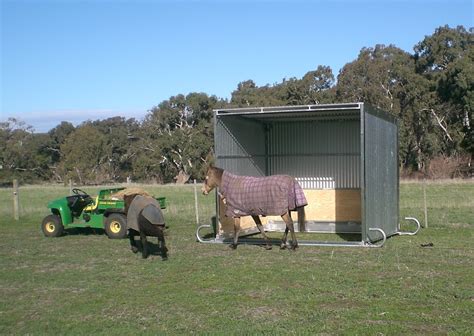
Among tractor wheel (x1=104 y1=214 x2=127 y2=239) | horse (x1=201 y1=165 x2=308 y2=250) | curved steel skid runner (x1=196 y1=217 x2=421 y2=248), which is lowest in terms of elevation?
curved steel skid runner (x1=196 y1=217 x2=421 y2=248)

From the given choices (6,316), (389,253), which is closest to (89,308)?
(6,316)

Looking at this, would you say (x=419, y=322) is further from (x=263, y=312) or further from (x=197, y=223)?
(x=197, y=223)

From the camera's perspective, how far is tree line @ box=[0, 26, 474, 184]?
152ft

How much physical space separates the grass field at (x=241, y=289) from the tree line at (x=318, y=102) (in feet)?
106

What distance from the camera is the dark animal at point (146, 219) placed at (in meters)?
10.6

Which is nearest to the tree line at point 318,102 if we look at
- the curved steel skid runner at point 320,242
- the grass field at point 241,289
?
the curved steel skid runner at point 320,242

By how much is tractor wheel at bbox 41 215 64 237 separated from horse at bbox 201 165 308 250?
5013mm

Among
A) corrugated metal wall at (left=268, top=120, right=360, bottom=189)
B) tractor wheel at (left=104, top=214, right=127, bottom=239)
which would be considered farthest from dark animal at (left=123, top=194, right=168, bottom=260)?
corrugated metal wall at (left=268, top=120, right=360, bottom=189)

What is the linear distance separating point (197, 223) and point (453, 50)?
120ft

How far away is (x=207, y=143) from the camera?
193ft

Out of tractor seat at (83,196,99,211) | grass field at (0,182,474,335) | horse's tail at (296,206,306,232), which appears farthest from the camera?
horse's tail at (296,206,306,232)

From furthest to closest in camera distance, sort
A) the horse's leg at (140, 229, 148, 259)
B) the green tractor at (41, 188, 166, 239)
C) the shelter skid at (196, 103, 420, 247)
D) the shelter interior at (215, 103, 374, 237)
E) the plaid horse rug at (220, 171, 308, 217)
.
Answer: the shelter interior at (215, 103, 374, 237) < the green tractor at (41, 188, 166, 239) < the shelter skid at (196, 103, 420, 247) < the plaid horse rug at (220, 171, 308, 217) < the horse's leg at (140, 229, 148, 259)

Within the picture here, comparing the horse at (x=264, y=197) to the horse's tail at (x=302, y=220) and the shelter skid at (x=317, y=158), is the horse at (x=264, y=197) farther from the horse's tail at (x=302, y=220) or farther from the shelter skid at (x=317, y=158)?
the horse's tail at (x=302, y=220)

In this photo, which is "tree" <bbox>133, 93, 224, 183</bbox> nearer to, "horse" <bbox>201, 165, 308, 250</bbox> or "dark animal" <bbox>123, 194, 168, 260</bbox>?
"horse" <bbox>201, 165, 308, 250</bbox>
